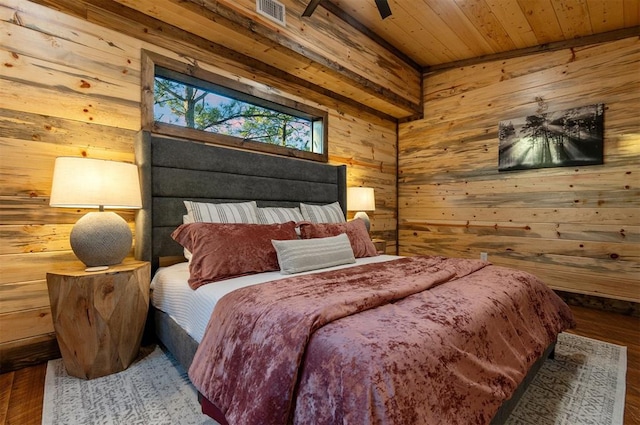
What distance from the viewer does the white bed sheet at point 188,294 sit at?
1648 mm

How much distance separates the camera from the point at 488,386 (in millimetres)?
1155

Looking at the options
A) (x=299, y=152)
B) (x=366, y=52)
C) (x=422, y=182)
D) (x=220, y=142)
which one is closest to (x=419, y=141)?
(x=422, y=182)

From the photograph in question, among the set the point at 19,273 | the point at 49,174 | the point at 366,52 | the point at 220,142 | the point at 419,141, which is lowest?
the point at 19,273

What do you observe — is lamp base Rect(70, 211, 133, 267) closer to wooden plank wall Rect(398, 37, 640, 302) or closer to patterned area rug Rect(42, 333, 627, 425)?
patterned area rug Rect(42, 333, 627, 425)

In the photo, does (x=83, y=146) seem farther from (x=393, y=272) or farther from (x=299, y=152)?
(x=393, y=272)

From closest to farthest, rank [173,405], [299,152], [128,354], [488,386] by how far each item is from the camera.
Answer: [488,386], [173,405], [128,354], [299,152]

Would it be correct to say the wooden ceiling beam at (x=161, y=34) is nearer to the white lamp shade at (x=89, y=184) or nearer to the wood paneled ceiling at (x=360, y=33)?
the wood paneled ceiling at (x=360, y=33)

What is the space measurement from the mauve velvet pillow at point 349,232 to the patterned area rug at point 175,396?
1278mm

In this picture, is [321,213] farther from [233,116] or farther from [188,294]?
[188,294]

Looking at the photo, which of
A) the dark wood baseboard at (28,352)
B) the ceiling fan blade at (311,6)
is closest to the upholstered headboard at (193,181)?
the dark wood baseboard at (28,352)

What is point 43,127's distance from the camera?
2.00 m

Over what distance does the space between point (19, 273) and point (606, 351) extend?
3.99 m

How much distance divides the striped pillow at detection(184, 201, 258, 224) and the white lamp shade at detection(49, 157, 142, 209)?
0.44m

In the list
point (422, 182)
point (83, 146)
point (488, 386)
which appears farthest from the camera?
point (422, 182)
